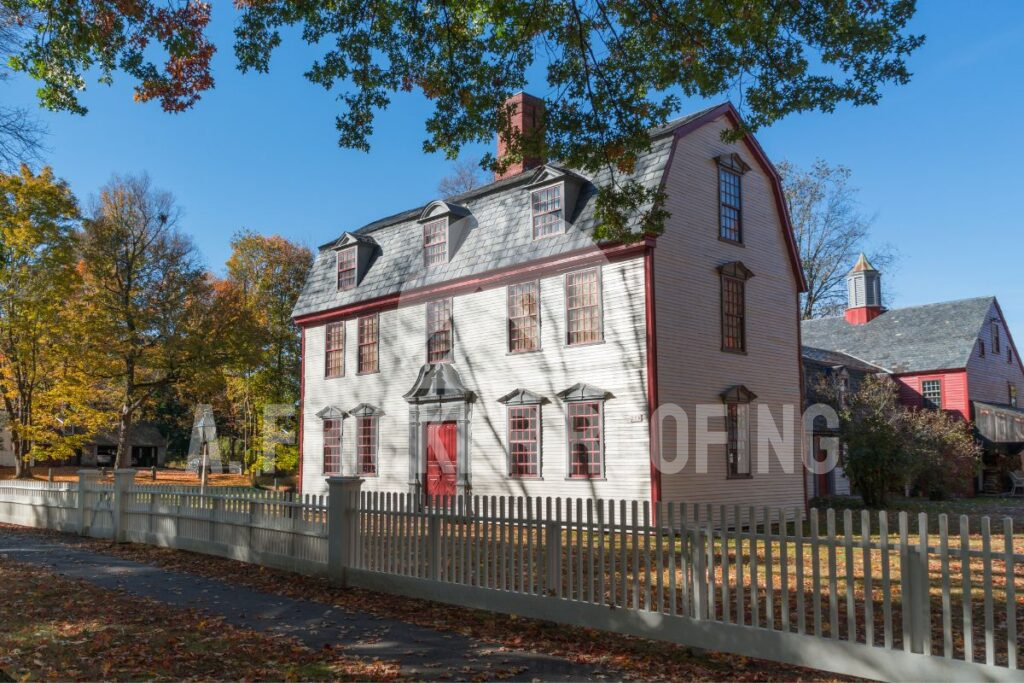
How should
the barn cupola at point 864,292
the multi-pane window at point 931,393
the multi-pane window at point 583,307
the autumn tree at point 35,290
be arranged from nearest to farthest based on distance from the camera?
the multi-pane window at point 583,307, the autumn tree at point 35,290, the multi-pane window at point 931,393, the barn cupola at point 864,292

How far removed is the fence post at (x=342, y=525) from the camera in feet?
33.6

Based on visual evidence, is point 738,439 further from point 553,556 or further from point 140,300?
point 140,300

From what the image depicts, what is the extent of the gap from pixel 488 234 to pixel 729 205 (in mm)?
5956

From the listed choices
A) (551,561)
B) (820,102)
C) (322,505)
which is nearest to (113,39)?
(322,505)

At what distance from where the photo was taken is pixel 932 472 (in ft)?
79.9

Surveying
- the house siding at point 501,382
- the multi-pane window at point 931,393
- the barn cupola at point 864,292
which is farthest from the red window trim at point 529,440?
the barn cupola at point 864,292

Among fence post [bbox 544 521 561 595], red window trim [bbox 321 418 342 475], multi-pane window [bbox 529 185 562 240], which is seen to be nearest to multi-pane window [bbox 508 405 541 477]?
multi-pane window [bbox 529 185 562 240]

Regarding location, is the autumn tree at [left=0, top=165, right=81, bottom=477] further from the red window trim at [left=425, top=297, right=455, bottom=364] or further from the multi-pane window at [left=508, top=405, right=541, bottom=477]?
the multi-pane window at [left=508, top=405, right=541, bottom=477]

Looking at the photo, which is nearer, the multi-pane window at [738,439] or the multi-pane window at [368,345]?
the multi-pane window at [738,439]

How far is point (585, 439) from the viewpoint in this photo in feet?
56.7

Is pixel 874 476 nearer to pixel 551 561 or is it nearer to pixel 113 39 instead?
pixel 551 561

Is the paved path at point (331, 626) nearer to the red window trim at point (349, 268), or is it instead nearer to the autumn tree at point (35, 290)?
the red window trim at point (349, 268)

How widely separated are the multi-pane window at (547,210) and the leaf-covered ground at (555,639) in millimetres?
10339

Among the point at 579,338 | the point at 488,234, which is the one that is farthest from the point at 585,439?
the point at 488,234
